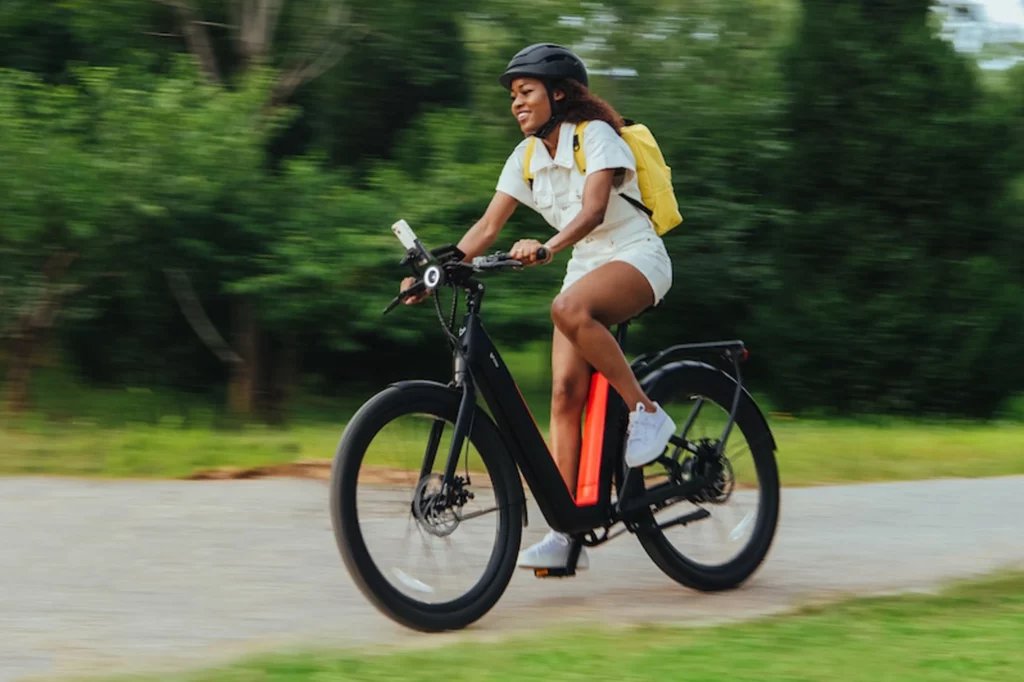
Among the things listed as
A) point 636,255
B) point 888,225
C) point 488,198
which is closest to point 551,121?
point 636,255

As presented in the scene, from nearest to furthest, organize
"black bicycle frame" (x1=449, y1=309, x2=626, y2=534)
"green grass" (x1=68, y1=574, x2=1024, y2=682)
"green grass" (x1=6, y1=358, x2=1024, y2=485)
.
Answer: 1. "green grass" (x1=68, y1=574, x2=1024, y2=682)
2. "black bicycle frame" (x1=449, y1=309, x2=626, y2=534)
3. "green grass" (x1=6, y1=358, x2=1024, y2=485)

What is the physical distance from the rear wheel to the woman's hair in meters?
1.04

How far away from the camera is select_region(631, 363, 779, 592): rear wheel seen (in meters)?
5.68

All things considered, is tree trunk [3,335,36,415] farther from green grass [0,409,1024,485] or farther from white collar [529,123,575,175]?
white collar [529,123,575,175]

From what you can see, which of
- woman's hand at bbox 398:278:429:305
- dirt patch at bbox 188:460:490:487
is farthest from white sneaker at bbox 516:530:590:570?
dirt patch at bbox 188:460:490:487

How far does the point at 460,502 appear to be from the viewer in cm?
498

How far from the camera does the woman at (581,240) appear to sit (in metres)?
5.25

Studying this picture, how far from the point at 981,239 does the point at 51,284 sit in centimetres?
807

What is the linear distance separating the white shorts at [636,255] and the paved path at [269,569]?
118 cm

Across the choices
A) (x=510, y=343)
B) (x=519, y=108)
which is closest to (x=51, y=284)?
(x=510, y=343)

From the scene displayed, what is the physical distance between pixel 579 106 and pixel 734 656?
2067 mm

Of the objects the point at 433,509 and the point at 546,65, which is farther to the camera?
the point at 546,65

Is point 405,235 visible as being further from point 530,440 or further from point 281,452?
point 281,452

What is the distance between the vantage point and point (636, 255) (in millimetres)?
5395
